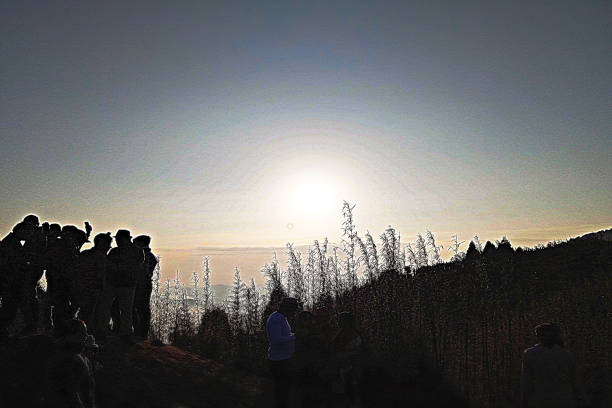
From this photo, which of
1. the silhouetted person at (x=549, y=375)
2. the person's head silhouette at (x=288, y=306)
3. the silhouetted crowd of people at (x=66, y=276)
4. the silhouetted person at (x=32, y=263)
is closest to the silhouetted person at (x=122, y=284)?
the silhouetted crowd of people at (x=66, y=276)

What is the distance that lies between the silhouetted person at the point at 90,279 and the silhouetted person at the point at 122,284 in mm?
136

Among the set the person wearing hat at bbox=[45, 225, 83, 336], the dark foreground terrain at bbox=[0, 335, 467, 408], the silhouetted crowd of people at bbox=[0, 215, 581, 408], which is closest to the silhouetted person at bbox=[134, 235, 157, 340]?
the silhouetted crowd of people at bbox=[0, 215, 581, 408]

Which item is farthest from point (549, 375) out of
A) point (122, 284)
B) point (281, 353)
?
point (122, 284)

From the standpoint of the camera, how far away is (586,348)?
8.70 metres

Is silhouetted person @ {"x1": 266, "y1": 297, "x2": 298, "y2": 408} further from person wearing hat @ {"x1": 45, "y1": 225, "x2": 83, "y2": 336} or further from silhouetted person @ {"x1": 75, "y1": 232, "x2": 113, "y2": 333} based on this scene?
person wearing hat @ {"x1": 45, "y1": 225, "x2": 83, "y2": 336}

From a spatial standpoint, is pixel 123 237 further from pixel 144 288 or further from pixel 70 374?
pixel 70 374

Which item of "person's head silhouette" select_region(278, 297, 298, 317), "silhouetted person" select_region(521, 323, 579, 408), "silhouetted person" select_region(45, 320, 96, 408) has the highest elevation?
"person's head silhouette" select_region(278, 297, 298, 317)

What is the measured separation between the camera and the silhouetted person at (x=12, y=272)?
9.15 metres

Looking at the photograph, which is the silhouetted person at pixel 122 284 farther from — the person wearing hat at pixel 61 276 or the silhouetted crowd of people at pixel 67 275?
the person wearing hat at pixel 61 276

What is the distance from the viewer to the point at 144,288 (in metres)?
10.9

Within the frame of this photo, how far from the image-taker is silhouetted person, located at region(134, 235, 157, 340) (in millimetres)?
10750

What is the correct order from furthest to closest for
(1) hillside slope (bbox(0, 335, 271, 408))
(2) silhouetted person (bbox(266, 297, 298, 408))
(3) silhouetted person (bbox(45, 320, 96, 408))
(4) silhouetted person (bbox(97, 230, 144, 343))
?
(4) silhouetted person (bbox(97, 230, 144, 343)), (1) hillside slope (bbox(0, 335, 271, 408)), (2) silhouetted person (bbox(266, 297, 298, 408)), (3) silhouetted person (bbox(45, 320, 96, 408))

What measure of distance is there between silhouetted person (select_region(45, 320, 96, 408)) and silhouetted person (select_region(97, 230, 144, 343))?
16.0 feet

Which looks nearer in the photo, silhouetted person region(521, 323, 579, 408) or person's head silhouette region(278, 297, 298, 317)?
silhouetted person region(521, 323, 579, 408)
